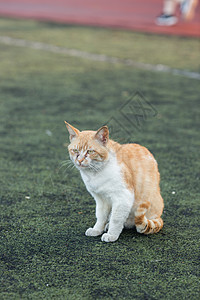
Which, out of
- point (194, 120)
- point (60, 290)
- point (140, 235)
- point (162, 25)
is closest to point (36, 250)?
point (60, 290)

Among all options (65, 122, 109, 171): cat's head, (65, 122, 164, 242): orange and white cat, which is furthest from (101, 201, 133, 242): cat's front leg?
(65, 122, 109, 171): cat's head

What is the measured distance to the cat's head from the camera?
106 inches

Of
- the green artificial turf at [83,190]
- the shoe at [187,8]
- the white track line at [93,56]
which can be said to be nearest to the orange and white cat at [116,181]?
the green artificial turf at [83,190]

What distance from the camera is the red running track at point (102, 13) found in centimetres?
1318

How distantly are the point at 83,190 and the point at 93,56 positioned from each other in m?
5.90

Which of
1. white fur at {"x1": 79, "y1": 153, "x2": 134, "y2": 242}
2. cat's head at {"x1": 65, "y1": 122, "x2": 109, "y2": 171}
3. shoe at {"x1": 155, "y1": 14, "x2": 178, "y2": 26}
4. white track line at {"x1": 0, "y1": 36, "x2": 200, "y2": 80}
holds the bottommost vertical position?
shoe at {"x1": 155, "y1": 14, "x2": 178, "y2": 26}

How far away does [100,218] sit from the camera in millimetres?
2945

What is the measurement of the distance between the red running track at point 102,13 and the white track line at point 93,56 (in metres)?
3.44

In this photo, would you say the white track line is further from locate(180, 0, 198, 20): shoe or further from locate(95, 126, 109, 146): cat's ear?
locate(95, 126, 109, 146): cat's ear

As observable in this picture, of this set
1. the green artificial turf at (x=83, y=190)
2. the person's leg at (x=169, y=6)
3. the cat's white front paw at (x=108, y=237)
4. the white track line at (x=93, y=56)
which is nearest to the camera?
the green artificial turf at (x=83, y=190)

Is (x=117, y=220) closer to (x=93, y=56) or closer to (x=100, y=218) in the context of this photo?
(x=100, y=218)

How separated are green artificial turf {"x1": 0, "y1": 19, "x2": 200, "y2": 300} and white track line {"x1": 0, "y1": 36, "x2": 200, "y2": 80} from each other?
356 millimetres

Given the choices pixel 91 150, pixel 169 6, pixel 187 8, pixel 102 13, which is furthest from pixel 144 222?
pixel 102 13

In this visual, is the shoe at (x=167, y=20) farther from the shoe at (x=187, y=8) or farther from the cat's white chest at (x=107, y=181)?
the cat's white chest at (x=107, y=181)
